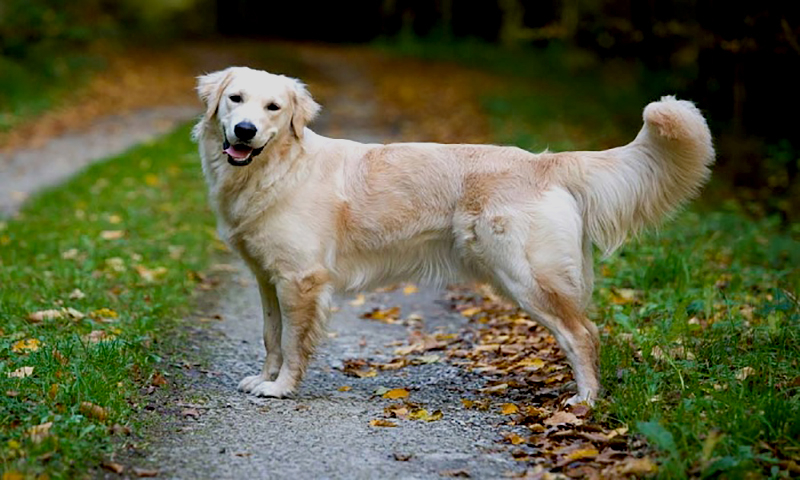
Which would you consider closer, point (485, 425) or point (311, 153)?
point (485, 425)

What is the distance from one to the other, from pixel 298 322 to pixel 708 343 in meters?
2.25

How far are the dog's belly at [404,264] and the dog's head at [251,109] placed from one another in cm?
76

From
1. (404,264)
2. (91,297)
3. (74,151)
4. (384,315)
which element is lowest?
(74,151)

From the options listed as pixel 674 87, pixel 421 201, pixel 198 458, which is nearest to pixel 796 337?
pixel 421 201

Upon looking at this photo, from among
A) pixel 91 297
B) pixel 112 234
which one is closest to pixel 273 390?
pixel 91 297

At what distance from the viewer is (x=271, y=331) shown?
5.57 m

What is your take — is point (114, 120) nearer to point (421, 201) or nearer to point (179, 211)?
point (179, 211)

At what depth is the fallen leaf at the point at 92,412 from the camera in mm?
4355

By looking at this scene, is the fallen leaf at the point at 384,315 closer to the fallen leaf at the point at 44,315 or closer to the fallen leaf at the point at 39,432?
the fallen leaf at the point at 44,315

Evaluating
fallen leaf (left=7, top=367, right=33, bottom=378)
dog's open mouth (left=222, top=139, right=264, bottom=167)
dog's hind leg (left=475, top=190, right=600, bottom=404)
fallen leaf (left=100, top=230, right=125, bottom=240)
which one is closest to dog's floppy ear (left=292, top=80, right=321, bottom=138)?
dog's open mouth (left=222, top=139, right=264, bottom=167)

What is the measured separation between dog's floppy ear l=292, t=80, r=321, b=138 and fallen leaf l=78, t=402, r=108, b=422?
1879 millimetres

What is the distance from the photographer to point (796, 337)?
510 centimetres

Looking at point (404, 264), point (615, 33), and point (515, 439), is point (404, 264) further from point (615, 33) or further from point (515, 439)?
point (615, 33)

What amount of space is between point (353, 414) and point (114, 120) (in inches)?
586
